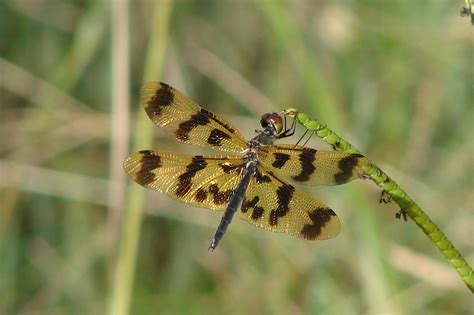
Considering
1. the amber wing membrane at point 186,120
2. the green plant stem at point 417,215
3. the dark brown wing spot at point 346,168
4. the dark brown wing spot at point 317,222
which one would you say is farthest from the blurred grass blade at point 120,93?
the green plant stem at point 417,215

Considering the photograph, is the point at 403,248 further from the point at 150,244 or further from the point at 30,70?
the point at 30,70

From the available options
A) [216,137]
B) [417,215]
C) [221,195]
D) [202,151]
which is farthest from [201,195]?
[202,151]

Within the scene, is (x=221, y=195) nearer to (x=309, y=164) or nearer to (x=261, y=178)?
(x=261, y=178)

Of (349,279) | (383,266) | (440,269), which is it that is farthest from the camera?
(349,279)

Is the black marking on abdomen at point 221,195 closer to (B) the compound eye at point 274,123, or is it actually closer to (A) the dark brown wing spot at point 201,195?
(A) the dark brown wing spot at point 201,195

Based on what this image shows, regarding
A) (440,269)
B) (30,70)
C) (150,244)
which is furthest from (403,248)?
(30,70)

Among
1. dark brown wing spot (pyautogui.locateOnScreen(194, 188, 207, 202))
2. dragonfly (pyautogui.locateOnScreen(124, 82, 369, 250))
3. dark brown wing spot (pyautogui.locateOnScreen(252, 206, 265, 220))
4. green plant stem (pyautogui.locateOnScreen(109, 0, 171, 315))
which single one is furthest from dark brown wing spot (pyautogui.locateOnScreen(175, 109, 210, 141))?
green plant stem (pyautogui.locateOnScreen(109, 0, 171, 315))
